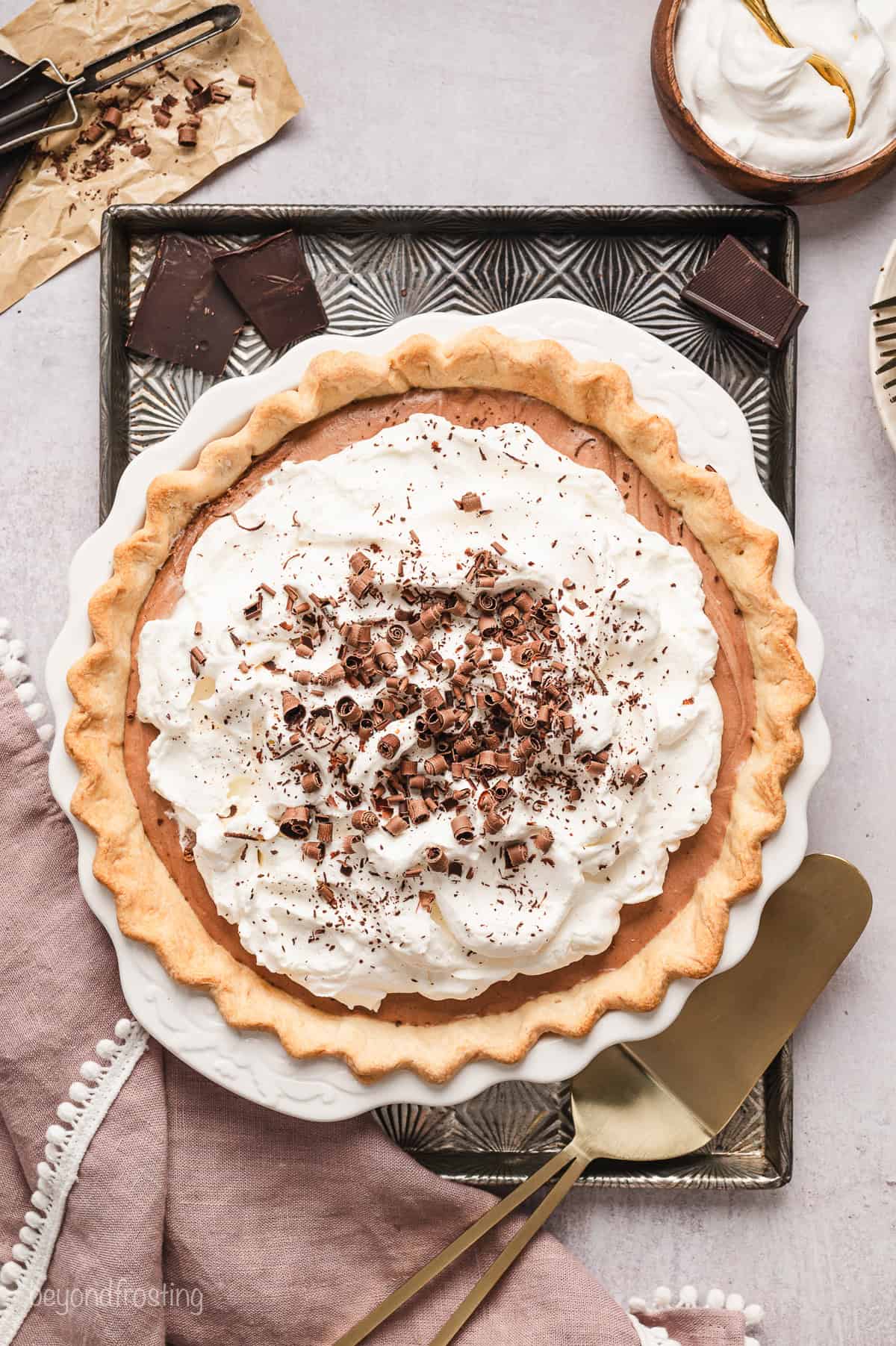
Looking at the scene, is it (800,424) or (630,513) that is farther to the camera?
(800,424)

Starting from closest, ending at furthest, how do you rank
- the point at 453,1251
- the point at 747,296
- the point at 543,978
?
1. the point at 543,978
2. the point at 453,1251
3. the point at 747,296

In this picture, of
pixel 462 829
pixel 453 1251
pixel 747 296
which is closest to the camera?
pixel 462 829

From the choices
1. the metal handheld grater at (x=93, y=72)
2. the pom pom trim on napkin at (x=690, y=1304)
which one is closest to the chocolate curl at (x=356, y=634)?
the metal handheld grater at (x=93, y=72)

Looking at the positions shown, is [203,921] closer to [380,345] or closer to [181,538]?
[181,538]

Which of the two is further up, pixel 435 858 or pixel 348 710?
pixel 348 710

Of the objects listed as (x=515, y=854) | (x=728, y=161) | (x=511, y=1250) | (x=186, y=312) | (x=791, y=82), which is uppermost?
(x=791, y=82)

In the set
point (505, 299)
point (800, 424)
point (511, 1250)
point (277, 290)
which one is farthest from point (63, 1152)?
point (800, 424)

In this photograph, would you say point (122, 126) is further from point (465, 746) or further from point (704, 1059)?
point (704, 1059)
